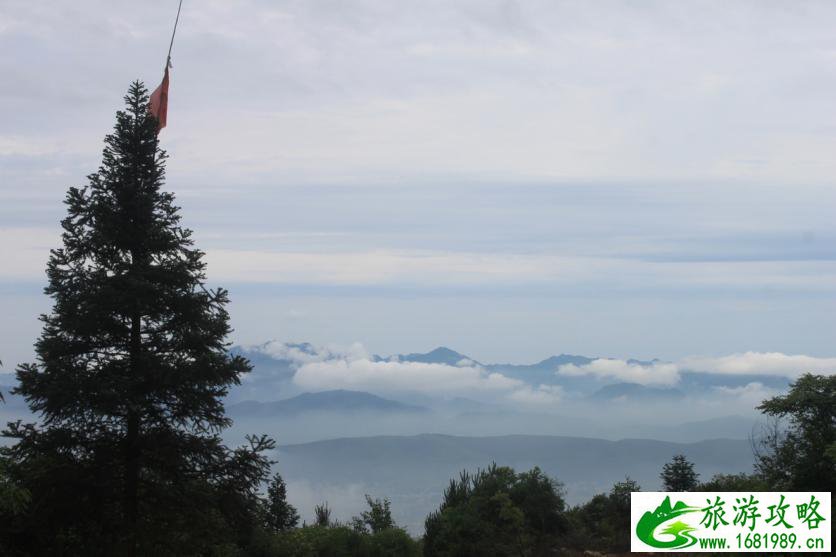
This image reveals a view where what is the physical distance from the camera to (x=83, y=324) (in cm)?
2059

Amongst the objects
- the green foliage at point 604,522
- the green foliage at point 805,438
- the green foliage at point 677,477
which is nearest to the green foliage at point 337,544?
the green foliage at point 604,522

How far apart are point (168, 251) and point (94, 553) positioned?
25.1 feet

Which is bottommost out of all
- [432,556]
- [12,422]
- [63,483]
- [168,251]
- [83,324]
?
[432,556]

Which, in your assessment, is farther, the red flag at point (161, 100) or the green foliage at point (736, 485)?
the green foliage at point (736, 485)

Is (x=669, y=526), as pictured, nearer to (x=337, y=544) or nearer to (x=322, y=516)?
(x=337, y=544)

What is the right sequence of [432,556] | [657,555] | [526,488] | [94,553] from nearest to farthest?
[94,553]
[657,555]
[432,556]
[526,488]

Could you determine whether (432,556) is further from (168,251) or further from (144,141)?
(144,141)

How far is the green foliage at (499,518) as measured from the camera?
2711cm

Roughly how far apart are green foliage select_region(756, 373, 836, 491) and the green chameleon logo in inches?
410

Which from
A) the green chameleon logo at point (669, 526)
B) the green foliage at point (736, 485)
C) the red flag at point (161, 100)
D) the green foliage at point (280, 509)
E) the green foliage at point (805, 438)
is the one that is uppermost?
the red flag at point (161, 100)

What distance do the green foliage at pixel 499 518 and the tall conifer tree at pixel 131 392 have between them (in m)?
8.27

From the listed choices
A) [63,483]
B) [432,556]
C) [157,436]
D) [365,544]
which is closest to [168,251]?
[157,436]

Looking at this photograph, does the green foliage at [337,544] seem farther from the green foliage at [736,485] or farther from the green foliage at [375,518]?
the green foliage at [736,485]

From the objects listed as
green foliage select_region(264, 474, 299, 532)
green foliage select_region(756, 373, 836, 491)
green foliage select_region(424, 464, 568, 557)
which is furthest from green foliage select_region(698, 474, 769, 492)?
green foliage select_region(264, 474, 299, 532)
